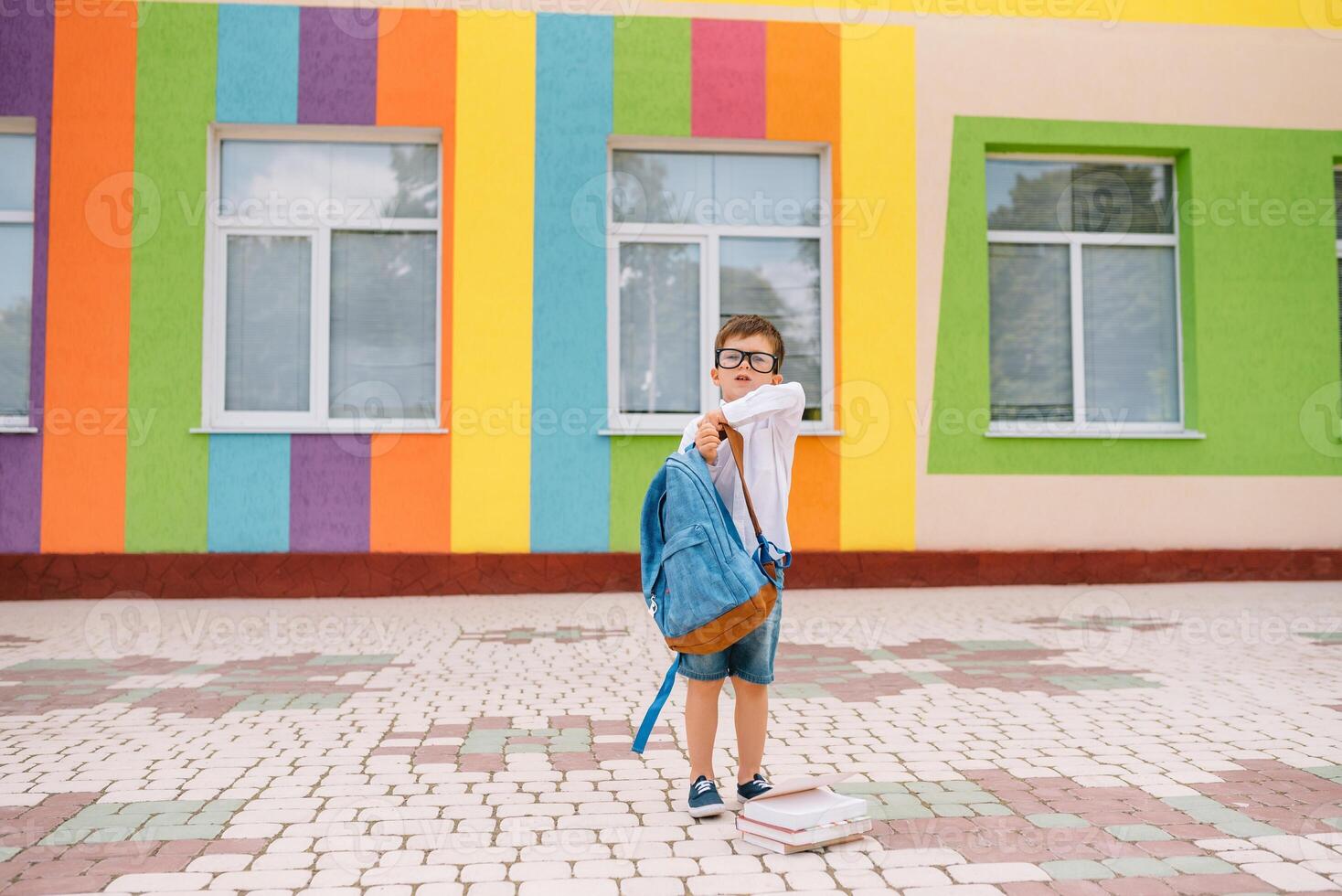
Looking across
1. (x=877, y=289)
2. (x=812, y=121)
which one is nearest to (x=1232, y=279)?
(x=877, y=289)

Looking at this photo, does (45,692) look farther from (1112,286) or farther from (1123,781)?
(1112,286)

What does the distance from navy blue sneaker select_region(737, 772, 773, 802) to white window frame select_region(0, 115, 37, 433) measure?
7535 mm

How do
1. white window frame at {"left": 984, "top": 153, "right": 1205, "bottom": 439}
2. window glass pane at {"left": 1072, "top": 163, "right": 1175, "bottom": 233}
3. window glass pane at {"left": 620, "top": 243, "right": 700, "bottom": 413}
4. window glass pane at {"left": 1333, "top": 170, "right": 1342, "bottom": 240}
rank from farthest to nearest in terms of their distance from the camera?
window glass pane at {"left": 1333, "top": 170, "right": 1342, "bottom": 240}, window glass pane at {"left": 1072, "top": 163, "right": 1175, "bottom": 233}, white window frame at {"left": 984, "top": 153, "right": 1205, "bottom": 439}, window glass pane at {"left": 620, "top": 243, "right": 700, "bottom": 413}

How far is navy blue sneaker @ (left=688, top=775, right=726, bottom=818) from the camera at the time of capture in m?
3.16

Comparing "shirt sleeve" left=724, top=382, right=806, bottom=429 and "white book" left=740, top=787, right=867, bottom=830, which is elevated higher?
"shirt sleeve" left=724, top=382, right=806, bottom=429

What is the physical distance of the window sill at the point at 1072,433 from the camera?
9.38 m

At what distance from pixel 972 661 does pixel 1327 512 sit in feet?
19.1

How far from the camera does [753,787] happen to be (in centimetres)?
324

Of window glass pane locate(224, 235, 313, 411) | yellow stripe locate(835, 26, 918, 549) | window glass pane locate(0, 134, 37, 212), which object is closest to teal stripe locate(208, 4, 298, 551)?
window glass pane locate(224, 235, 313, 411)

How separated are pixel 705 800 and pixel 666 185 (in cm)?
707

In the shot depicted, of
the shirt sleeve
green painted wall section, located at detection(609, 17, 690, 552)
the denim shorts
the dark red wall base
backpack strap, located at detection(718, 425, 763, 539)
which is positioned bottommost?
the dark red wall base

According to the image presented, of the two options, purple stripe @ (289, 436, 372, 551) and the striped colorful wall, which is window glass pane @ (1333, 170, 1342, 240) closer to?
the striped colorful wall

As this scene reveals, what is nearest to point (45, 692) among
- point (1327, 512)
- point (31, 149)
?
point (31, 149)

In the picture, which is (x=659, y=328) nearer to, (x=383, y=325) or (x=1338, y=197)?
(x=383, y=325)
